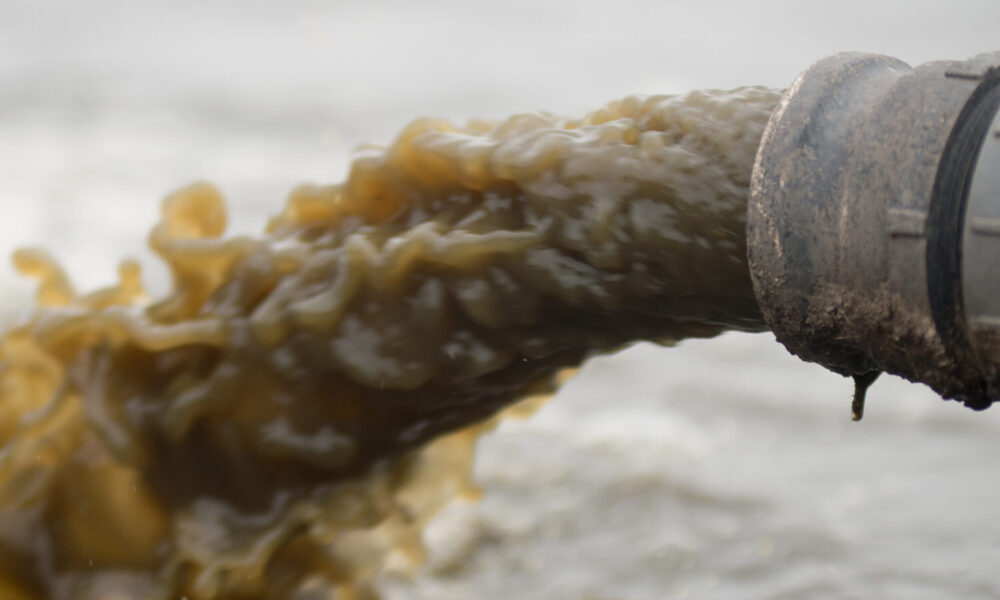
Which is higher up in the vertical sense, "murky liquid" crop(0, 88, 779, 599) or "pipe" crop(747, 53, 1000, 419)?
"pipe" crop(747, 53, 1000, 419)

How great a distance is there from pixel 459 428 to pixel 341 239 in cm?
29

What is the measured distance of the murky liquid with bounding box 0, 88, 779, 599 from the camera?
1097mm

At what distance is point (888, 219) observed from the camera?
84cm

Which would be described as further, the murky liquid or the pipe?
the murky liquid

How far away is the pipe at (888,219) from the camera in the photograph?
825mm

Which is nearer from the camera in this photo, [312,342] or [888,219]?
[888,219]

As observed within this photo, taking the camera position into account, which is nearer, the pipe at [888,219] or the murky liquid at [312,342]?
the pipe at [888,219]

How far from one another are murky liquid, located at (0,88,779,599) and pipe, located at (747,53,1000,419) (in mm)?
148

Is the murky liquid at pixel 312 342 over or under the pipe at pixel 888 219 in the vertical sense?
under

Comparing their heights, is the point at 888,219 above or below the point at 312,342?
above

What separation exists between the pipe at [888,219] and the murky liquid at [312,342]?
0.15 metres

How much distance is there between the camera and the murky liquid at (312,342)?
1097 mm

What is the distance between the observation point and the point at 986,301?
32.2 inches

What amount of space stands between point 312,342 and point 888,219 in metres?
0.64
